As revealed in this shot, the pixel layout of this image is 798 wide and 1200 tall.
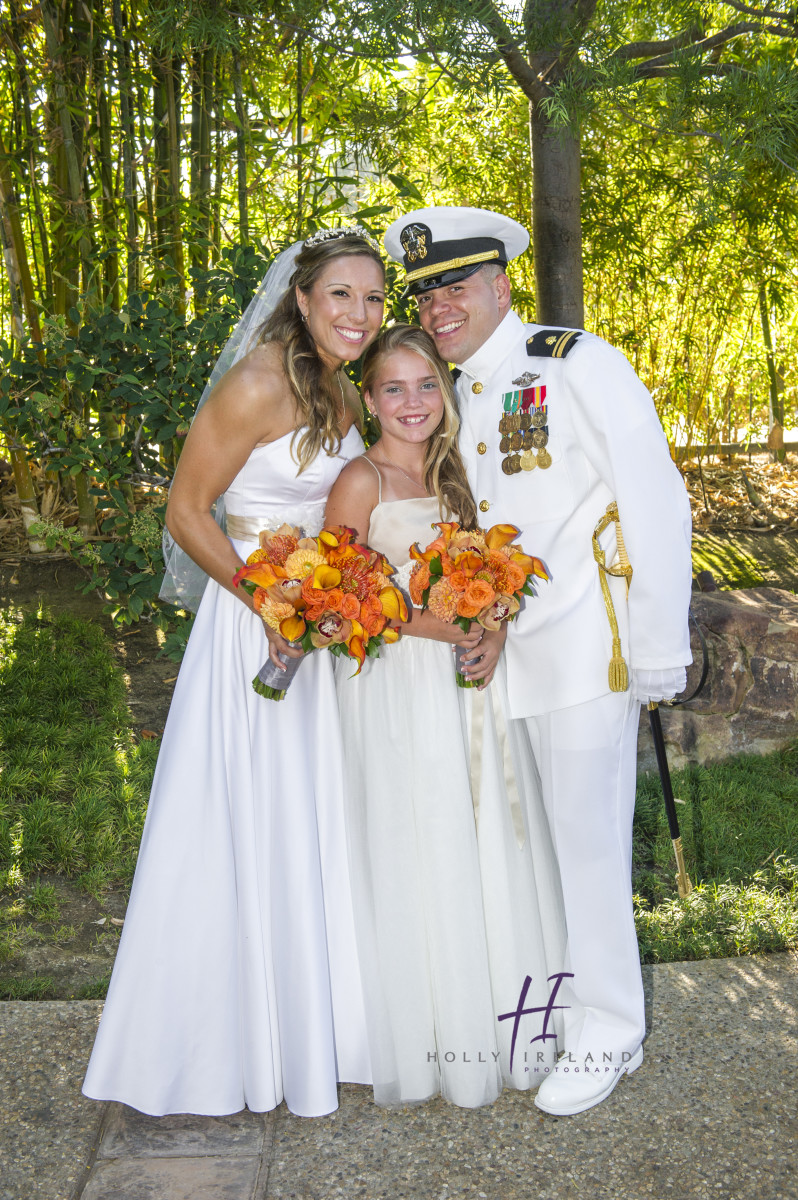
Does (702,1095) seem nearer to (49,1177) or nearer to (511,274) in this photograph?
(49,1177)

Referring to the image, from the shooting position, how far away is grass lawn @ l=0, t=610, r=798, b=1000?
3.17 metres

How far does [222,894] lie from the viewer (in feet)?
7.82

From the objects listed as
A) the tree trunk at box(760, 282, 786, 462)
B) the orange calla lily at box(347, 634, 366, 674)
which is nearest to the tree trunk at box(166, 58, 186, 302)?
the orange calla lily at box(347, 634, 366, 674)

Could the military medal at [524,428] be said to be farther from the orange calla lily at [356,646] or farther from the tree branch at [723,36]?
the tree branch at [723,36]

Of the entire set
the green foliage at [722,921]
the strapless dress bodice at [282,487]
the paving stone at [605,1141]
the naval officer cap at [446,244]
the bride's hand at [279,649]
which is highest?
the naval officer cap at [446,244]

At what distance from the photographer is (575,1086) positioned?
2332mm

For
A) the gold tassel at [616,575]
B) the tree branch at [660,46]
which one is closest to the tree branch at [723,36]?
the tree branch at [660,46]

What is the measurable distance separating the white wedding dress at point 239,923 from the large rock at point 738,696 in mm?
2251

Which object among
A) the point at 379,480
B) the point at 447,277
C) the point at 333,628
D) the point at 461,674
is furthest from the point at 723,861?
the point at 447,277

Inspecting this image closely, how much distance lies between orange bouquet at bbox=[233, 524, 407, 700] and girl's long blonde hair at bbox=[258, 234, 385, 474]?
0.36 m

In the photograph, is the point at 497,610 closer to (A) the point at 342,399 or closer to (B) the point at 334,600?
(B) the point at 334,600

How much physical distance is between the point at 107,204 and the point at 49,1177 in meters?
4.41

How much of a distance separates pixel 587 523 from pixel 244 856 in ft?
3.61

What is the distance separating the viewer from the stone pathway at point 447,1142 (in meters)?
2.13
